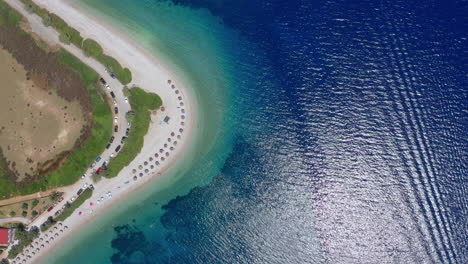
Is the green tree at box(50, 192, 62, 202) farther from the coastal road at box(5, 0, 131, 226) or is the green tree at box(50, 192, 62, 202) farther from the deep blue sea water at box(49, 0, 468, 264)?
the deep blue sea water at box(49, 0, 468, 264)

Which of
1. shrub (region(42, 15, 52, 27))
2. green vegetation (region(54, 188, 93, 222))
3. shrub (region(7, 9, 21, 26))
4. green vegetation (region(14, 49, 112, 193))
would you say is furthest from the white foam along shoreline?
green vegetation (region(14, 49, 112, 193))

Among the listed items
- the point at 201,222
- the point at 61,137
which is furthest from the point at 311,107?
the point at 61,137

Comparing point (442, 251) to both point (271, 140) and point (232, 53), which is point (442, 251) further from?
point (232, 53)

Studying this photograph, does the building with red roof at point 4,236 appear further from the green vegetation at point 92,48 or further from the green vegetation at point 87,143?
the green vegetation at point 92,48

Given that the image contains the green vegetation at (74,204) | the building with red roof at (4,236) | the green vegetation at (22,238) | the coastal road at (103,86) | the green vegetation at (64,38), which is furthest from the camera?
the green vegetation at (64,38)

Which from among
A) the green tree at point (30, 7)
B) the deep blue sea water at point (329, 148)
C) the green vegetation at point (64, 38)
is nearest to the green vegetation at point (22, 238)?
the deep blue sea water at point (329, 148)
